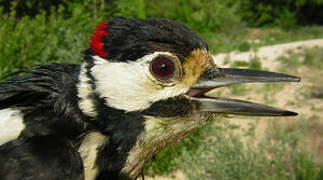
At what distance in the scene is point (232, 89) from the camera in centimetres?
879

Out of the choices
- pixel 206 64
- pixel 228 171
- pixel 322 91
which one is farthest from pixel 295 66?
pixel 206 64

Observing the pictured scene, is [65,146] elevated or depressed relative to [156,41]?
depressed

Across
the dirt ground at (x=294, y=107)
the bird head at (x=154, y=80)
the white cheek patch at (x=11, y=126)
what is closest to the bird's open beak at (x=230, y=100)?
the bird head at (x=154, y=80)

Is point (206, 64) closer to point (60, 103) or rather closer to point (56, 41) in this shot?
point (60, 103)

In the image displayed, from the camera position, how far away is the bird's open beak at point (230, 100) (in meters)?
1.79

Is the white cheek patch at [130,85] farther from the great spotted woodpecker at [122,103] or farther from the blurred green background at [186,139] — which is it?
the blurred green background at [186,139]

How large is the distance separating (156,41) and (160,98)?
29 centimetres

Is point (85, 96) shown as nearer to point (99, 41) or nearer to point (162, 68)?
point (99, 41)

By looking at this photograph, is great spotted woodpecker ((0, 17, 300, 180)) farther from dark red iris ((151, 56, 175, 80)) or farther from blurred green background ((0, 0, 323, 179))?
blurred green background ((0, 0, 323, 179))

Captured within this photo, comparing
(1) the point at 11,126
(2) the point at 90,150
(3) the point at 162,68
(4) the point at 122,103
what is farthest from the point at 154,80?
(1) the point at 11,126

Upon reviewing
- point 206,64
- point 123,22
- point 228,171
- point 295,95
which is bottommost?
point 228,171

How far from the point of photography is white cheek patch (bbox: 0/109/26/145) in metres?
1.69

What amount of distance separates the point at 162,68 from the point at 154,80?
7 centimetres

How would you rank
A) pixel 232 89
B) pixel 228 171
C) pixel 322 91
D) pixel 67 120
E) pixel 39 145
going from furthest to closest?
1. pixel 232 89
2. pixel 322 91
3. pixel 228 171
4. pixel 67 120
5. pixel 39 145
